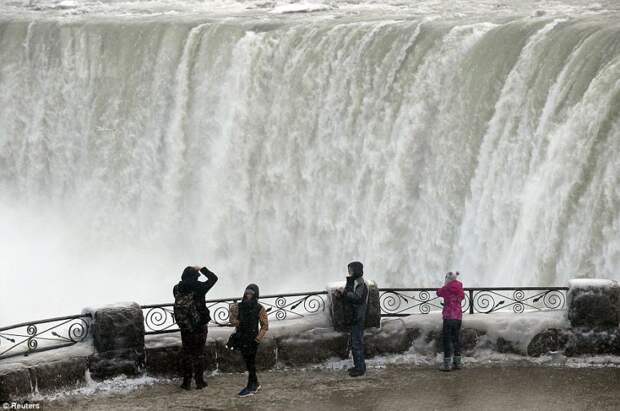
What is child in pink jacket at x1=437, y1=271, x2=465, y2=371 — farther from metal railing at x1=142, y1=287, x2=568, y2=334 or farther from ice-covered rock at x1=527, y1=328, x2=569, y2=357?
ice-covered rock at x1=527, y1=328, x2=569, y2=357

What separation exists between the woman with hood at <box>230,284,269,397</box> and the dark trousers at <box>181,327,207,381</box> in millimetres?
351

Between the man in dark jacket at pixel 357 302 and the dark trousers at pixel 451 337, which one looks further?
the dark trousers at pixel 451 337

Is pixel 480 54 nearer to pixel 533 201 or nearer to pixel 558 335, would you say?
pixel 533 201

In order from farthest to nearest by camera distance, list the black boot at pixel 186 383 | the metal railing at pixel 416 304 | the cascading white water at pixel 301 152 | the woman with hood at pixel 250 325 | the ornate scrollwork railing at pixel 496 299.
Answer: the cascading white water at pixel 301 152, the ornate scrollwork railing at pixel 496 299, the metal railing at pixel 416 304, the black boot at pixel 186 383, the woman with hood at pixel 250 325

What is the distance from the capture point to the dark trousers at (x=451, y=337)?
11172mm

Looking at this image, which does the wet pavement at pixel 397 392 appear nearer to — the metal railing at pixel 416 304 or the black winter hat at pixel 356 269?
the metal railing at pixel 416 304

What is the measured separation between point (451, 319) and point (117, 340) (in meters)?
3.04

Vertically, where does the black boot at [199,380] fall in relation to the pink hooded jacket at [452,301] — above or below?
below

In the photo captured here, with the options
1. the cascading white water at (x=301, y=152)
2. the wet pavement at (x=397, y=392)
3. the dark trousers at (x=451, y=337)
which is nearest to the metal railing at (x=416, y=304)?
the dark trousers at (x=451, y=337)

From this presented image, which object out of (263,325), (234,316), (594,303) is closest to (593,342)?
(594,303)

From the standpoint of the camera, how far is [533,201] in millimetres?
16828

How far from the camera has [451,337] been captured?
441 inches

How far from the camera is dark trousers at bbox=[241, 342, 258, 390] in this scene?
10695 millimetres

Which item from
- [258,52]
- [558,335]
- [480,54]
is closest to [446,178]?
[480,54]
